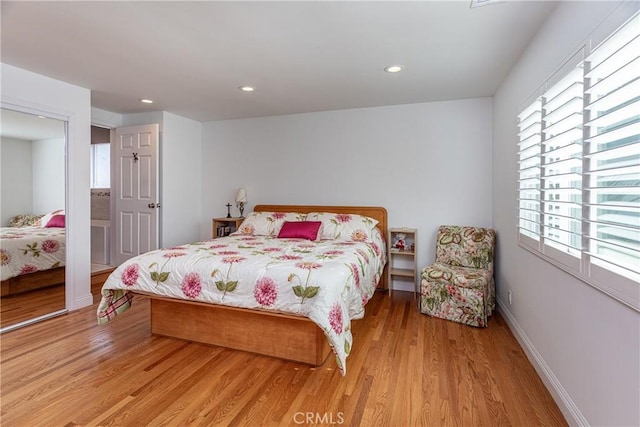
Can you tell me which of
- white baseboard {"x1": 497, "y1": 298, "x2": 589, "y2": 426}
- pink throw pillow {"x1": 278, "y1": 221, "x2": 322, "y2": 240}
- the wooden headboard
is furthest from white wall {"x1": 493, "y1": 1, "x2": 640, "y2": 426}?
pink throw pillow {"x1": 278, "y1": 221, "x2": 322, "y2": 240}

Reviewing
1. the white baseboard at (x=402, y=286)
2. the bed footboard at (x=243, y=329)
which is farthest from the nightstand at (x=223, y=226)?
the white baseboard at (x=402, y=286)

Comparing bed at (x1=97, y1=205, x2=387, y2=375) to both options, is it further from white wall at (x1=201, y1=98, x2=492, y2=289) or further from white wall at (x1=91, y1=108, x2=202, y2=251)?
white wall at (x1=91, y1=108, x2=202, y2=251)

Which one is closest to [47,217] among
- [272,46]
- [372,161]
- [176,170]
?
[176,170]

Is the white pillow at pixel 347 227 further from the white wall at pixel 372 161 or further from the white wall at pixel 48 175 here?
the white wall at pixel 48 175

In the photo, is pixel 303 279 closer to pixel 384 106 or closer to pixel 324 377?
pixel 324 377

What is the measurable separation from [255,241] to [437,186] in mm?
2242

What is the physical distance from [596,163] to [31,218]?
172 inches

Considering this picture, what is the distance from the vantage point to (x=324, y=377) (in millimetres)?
2055

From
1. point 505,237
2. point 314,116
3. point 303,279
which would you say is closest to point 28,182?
point 303,279

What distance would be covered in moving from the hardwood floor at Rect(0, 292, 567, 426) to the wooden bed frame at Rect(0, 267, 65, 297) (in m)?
0.62

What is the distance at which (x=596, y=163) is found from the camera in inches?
58.7

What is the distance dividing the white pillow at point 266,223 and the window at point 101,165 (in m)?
2.30
